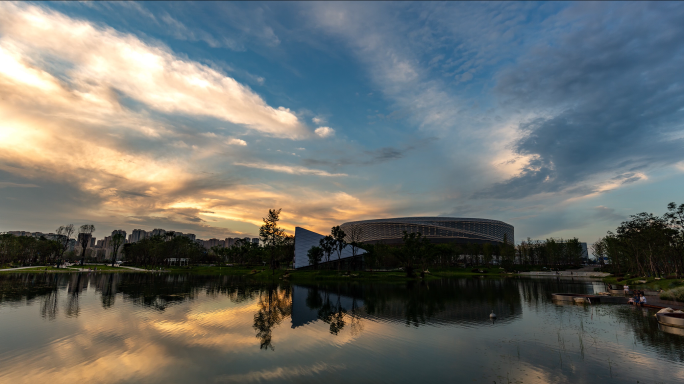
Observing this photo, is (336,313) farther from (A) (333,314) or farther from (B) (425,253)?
(B) (425,253)

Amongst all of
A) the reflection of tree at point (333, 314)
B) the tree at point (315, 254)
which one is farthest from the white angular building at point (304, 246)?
the reflection of tree at point (333, 314)

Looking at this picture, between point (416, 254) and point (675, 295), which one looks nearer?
point (675, 295)

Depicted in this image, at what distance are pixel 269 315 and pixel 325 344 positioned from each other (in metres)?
13.2

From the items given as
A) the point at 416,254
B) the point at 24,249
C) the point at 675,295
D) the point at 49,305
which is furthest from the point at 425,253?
the point at 24,249

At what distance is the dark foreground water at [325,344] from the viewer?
17500 millimetres

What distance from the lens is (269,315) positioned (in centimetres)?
3509

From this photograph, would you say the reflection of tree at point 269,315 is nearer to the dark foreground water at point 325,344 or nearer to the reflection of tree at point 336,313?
the dark foreground water at point 325,344

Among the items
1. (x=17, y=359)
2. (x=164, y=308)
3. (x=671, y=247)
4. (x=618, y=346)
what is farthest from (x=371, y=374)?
(x=671, y=247)

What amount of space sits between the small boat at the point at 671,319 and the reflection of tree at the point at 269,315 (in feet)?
117

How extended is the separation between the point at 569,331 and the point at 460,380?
59.2 ft

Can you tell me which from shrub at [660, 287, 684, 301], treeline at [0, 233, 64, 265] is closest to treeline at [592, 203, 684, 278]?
shrub at [660, 287, 684, 301]

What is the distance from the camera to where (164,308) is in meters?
37.0

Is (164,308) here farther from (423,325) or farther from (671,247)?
(671,247)

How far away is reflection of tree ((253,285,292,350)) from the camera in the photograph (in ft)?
84.2
